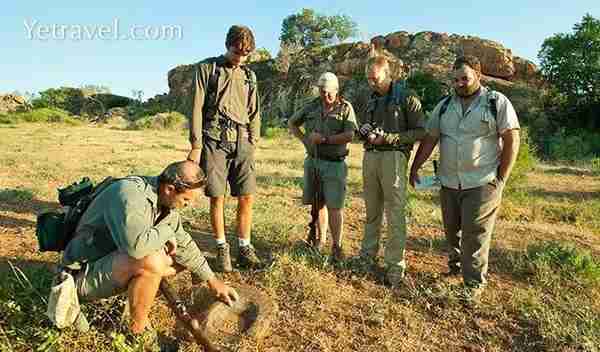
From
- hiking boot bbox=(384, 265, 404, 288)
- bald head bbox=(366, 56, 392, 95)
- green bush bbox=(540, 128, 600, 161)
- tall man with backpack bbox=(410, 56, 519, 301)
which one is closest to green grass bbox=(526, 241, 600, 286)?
tall man with backpack bbox=(410, 56, 519, 301)

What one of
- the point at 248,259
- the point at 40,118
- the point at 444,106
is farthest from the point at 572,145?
the point at 40,118

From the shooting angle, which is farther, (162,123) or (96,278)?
(162,123)

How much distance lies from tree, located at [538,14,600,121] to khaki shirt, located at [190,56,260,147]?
2134 centimetres

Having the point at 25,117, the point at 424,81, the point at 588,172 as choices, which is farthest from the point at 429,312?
the point at 25,117

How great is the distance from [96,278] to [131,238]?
37 cm

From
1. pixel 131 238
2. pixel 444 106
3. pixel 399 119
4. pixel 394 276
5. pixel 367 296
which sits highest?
pixel 444 106

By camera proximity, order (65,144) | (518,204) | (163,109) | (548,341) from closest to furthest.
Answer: (548,341) < (518,204) < (65,144) < (163,109)

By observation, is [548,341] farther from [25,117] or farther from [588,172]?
[25,117]

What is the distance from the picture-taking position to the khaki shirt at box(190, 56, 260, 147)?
11.4ft

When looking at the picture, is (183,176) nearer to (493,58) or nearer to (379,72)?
(379,72)

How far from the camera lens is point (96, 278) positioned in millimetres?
2471

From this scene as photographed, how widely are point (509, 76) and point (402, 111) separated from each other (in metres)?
21.6

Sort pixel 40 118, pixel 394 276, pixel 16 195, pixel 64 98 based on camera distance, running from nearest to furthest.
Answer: pixel 394 276, pixel 16 195, pixel 40 118, pixel 64 98

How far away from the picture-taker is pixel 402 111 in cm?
354
